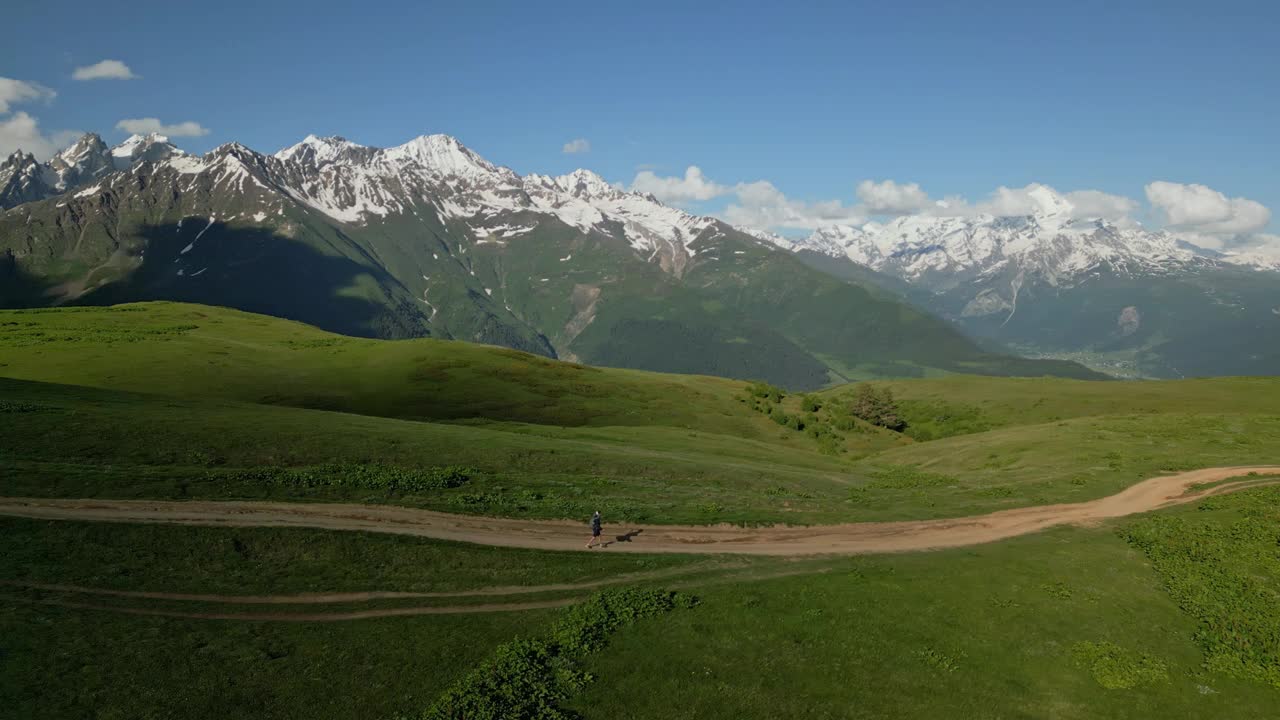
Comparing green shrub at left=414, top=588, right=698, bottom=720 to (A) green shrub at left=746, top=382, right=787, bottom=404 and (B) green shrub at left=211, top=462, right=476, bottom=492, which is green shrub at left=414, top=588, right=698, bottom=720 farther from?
(A) green shrub at left=746, top=382, right=787, bottom=404

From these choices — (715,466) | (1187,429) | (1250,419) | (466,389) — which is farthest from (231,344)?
(1250,419)

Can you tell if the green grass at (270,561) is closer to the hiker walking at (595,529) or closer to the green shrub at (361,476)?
the hiker walking at (595,529)

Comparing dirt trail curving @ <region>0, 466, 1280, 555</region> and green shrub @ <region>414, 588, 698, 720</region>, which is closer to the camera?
green shrub @ <region>414, 588, 698, 720</region>

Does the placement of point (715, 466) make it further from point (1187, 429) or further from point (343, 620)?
point (1187, 429)

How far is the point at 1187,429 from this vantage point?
3123 inches

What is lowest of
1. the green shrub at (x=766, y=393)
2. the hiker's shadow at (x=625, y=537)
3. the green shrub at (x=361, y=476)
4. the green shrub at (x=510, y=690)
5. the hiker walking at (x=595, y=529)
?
the green shrub at (x=510, y=690)

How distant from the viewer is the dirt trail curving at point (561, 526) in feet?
121

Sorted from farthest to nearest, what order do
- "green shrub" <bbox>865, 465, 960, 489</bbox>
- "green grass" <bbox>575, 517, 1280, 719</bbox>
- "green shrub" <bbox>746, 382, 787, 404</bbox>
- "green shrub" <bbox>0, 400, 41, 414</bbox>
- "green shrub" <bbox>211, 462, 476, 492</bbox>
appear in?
"green shrub" <bbox>746, 382, 787, 404</bbox> → "green shrub" <bbox>865, 465, 960, 489</bbox> → "green shrub" <bbox>0, 400, 41, 414</bbox> → "green shrub" <bbox>211, 462, 476, 492</bbox> → "green grass" <bbox>575, 517, 1280, 719</bbox>

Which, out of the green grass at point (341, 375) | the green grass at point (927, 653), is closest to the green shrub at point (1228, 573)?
the green grass at point (927, 653)

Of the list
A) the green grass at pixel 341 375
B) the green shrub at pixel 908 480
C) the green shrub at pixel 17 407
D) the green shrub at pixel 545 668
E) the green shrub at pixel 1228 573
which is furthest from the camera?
the green grass at pixel 341 375

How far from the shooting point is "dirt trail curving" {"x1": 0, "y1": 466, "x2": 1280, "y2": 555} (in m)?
36.8

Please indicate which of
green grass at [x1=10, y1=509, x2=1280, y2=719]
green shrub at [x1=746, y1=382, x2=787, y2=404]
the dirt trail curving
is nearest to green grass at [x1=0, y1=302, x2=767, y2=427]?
green shrub at [x1=746, y1=382, x2=787, y2=404]

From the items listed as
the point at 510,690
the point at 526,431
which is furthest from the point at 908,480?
the point at 510,690

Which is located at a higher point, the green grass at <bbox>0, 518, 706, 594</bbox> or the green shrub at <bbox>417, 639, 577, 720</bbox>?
the green grass at <bbox>0, 518, 706, 594</bbox>
